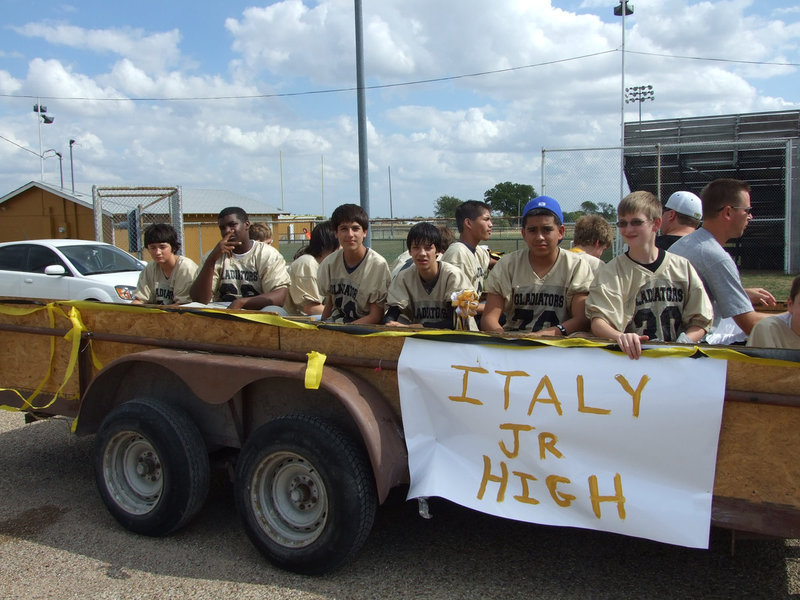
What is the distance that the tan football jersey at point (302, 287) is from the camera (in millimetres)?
5293

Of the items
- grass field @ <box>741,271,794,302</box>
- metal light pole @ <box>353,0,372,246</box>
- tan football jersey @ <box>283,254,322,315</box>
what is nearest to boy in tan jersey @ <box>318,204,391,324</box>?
tan football jersey @ <box>283,254,322,315</box>

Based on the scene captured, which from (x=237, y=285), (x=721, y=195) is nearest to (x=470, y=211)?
(x=237, y=285)

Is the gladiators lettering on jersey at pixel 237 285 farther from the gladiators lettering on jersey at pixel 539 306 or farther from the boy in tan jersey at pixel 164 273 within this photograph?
the gladiators lettering on jersey at pixel 539 306

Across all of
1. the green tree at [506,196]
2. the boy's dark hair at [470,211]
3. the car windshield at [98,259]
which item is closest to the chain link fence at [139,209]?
the car windshield at [98,259]

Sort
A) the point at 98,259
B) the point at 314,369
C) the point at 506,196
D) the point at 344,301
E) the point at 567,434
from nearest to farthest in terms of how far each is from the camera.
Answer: the point at 567,434
the point at 314,369
the point at 344,301
the point at 98,259
the point at 506,196

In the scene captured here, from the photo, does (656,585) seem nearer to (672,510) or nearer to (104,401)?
(672,510)

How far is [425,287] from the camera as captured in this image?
4113 millimetres

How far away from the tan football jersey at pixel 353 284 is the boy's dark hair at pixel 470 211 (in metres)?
1.18

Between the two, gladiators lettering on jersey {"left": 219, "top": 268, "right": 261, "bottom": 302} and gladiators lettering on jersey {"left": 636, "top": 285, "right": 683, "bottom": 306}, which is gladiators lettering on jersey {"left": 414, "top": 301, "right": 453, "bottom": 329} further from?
gladiators lettering on jersey {"left": 219, "top": 268, "right": 261, "bottom": 302}

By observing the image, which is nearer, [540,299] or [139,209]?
[540,299]

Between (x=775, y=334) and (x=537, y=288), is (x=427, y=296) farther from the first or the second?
(x=775, y=334)

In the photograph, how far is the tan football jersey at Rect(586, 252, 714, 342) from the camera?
330cm

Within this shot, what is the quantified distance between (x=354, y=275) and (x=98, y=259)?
886 cm

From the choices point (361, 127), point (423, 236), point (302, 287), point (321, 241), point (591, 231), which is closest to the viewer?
point (423, 236)
